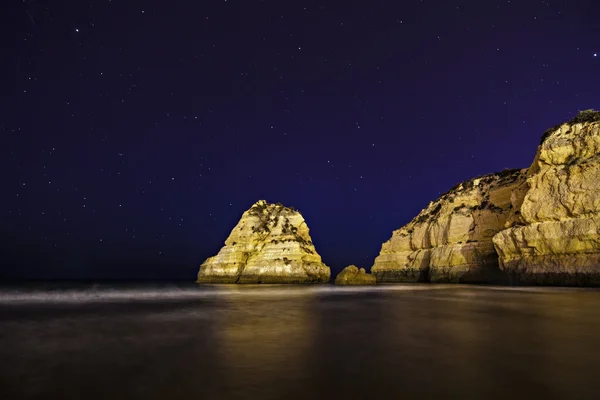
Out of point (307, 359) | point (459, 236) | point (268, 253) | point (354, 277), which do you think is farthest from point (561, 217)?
point (268, 253)

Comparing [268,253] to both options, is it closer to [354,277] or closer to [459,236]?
[354,277]

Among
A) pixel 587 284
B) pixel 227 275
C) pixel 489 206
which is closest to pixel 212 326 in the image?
pixel 587 284

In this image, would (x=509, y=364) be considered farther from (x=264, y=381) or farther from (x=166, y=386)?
(x=166, y=386)

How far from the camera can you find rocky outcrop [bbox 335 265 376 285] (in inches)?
Answer: 1912

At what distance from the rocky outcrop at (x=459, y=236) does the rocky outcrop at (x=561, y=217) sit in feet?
19.5

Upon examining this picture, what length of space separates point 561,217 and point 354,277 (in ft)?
86.8

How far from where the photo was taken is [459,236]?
4569 centimetres

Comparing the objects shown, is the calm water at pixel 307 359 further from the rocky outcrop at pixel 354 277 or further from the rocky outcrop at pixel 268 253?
the rocky outcrop at pixel 268 253

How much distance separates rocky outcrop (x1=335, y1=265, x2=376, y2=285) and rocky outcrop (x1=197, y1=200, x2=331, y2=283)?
373 inches

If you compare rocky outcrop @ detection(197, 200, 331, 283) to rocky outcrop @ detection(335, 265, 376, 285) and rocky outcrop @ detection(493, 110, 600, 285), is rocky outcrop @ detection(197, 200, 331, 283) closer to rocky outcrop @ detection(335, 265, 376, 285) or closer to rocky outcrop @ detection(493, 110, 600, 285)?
rocky outcrop @ detection(335, 265, 376, 285)

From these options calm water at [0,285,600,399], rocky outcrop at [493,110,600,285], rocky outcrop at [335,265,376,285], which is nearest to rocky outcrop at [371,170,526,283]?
rocky outcrop at [493,110,600,285]

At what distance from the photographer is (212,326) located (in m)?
10.6

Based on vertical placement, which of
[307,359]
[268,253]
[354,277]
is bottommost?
[354,277]

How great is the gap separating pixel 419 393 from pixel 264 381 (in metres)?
2.14
